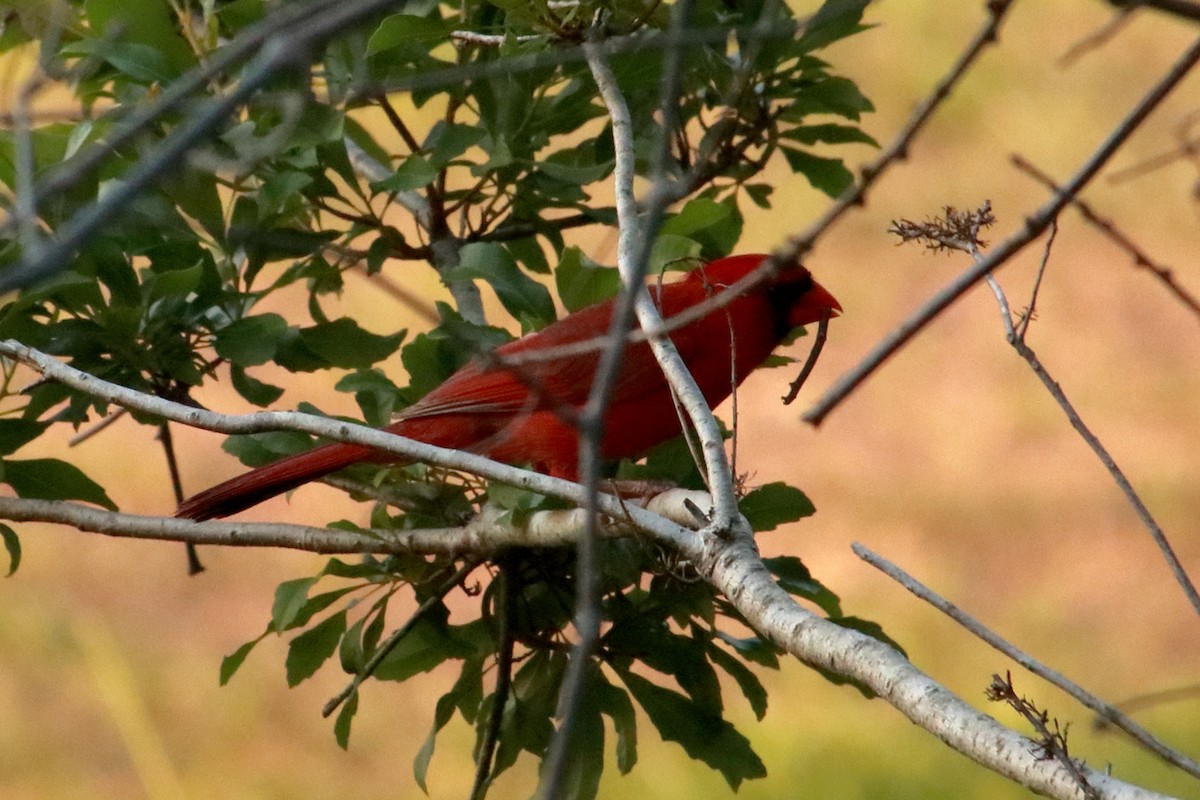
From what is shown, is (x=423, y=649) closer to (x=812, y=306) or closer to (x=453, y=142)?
(x=453, y=142)

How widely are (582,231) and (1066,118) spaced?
169 cm

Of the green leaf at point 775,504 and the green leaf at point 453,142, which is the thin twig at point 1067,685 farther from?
→ the green leaf at point 453,142

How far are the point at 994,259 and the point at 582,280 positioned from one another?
1360 millimetres

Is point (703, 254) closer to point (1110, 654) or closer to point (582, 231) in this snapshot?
point (1110, 654)

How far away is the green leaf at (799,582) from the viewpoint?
6.50 ft

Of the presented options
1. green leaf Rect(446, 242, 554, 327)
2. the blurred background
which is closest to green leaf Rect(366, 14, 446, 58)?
green leaf Rect(446, 242, 554, 327)

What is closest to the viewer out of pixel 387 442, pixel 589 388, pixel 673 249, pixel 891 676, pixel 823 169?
pixel 891 676

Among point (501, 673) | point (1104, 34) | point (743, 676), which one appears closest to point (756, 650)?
point (743, 676)

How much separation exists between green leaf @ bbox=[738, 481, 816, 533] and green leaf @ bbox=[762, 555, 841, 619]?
0.06 metres

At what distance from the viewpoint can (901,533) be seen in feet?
14.2

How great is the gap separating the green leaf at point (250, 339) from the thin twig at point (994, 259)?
148 centimetres

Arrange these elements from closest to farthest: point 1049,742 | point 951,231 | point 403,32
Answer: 1. point 1049,742
2. point 951,231
3. point 403,32

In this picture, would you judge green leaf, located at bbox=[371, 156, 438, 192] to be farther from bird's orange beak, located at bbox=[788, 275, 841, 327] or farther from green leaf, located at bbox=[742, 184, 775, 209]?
bird's orange beak, located at bbox=[788, 275, 841, 327]

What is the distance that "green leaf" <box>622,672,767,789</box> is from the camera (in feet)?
6.84
